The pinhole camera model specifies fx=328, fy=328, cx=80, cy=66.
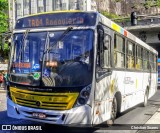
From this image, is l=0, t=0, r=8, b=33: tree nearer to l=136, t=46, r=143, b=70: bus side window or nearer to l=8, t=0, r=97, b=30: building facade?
l=136, t=46, r=143, b=70: bus side window

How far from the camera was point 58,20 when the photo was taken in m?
7.89

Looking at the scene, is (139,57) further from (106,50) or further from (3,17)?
(3,17)

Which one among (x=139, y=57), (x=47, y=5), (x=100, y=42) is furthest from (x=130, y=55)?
(x=47, y=5)

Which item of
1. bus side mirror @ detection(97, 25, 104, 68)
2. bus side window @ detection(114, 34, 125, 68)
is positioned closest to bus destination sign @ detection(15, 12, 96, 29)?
bus side mirror @ detection(97, 25, 104, 68)

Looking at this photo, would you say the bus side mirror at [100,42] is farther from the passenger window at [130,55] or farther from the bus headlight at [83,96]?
the passenger window at [130,55]

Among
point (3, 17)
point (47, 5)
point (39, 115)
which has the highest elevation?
point (47, 5)

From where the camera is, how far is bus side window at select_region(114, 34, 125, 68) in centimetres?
912

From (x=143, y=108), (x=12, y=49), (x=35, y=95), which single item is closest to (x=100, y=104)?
(x=35, y=95)

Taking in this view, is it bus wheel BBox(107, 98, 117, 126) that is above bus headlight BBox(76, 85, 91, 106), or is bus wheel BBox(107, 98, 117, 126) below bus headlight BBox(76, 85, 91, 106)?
below

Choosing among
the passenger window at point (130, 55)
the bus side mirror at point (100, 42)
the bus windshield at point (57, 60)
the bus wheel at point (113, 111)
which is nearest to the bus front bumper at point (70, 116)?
the bus windshield at point (57, 60)

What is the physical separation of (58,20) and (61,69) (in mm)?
1290

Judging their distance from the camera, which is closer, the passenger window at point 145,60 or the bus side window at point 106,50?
the bus side window at point 106,50

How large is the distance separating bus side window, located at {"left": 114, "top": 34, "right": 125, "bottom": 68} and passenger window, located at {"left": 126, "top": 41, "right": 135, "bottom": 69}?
570mm

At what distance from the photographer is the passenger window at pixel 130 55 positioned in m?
10.4
